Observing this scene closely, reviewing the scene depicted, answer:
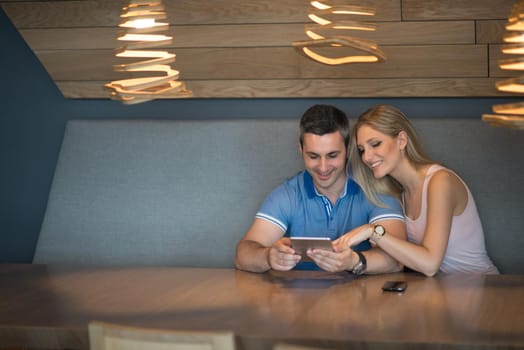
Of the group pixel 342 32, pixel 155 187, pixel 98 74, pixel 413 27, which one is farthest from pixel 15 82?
pixel 413 27

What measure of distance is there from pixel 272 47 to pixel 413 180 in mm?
999

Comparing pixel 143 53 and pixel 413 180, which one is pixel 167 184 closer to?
pixel 143 53

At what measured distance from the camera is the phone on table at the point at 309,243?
264 cm

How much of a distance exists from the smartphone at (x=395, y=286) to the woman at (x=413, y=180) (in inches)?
14.4

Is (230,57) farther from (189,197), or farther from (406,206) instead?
(406,206)

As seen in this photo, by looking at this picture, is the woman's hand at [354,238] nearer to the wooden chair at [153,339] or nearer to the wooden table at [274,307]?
the wooden table at [274,307]

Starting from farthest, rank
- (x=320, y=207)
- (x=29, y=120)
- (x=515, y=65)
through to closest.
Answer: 1. (x=29, y=120)
2. (x=320, y=207)
3. (x=515, y=65)

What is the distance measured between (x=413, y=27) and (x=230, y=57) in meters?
0.83

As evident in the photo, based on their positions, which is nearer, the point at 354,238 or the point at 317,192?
the point at 354,238

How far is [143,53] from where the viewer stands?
107 inches

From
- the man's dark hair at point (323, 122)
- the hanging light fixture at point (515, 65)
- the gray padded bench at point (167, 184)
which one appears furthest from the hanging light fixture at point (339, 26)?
the gray padded bench at point (167, 184)

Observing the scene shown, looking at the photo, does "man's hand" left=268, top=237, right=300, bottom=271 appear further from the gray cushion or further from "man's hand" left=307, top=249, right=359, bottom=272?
the gray cushion

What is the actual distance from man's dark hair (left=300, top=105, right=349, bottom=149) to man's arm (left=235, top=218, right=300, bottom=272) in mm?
362

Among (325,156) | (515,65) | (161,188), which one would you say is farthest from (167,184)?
(515,65)
